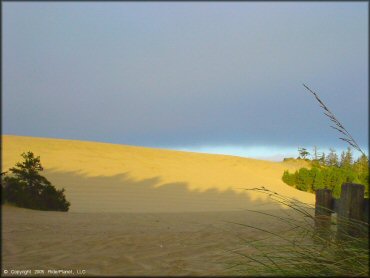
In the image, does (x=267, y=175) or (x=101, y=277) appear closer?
(x=101, y=277)

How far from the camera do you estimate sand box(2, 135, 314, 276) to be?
5453mm

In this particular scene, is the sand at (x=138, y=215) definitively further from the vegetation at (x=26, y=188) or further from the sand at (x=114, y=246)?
the vegetation at (x=26, y=188)

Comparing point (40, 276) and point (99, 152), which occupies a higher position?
point (99, 152)

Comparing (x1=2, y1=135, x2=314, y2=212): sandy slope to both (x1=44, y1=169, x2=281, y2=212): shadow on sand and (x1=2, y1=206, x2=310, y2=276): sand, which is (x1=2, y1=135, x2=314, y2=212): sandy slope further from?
(x1=2, y1=206, x2=310, y2=276): sand

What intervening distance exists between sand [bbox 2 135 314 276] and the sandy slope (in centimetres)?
5

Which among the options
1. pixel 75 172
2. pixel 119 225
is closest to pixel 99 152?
pixel 75 172

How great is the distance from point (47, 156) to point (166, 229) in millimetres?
15527

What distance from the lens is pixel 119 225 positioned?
32.2 feet

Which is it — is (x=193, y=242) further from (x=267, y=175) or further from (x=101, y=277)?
→ (x=267, y=175)

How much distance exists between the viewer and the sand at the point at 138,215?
5.45m

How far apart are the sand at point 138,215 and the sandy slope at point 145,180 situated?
0.16ft

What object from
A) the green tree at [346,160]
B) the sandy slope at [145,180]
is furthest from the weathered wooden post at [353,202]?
the sandy slope at [145,180]

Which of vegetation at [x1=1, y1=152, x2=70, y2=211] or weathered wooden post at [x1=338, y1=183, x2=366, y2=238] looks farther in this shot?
vegetation at [x1=1, y1=152, x2=70, y2=211]

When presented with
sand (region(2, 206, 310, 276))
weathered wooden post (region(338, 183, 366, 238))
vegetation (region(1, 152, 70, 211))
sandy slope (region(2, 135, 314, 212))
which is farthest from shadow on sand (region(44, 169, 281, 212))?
weathered wooden post (region(338, 183, 366, 238))
